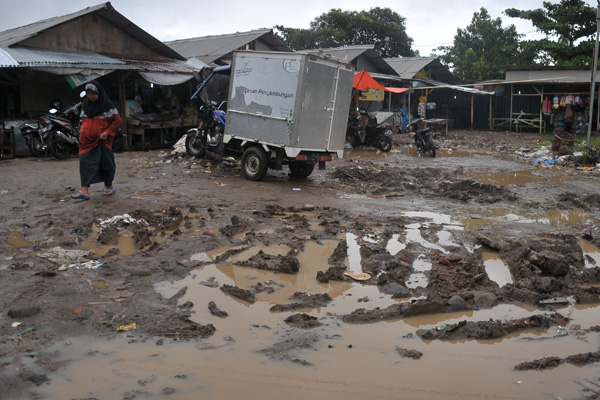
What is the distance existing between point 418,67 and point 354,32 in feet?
33.7

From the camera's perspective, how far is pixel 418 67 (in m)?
28.0

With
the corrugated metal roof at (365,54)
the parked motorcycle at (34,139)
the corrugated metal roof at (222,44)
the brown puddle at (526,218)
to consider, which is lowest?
the brown puddle at (526,218)

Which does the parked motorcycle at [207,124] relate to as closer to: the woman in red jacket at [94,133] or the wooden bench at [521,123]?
the woman in red jacket at [94,133]

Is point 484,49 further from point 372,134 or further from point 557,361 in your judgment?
point 557,361

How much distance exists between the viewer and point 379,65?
26.2 metres

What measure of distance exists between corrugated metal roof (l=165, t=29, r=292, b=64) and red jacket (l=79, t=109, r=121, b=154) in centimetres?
1243

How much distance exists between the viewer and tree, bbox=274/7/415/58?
35969mm

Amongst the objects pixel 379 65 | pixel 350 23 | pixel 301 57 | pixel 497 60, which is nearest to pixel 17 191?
pixel 301 57

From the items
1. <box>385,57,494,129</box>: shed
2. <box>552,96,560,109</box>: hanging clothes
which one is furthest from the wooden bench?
<box>385,57,494,129</box>: shed

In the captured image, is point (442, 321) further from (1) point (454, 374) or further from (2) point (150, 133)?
A: (2) point (150, 133)

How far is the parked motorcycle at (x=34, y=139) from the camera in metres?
12.3

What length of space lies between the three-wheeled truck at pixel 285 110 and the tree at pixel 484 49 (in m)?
28.7

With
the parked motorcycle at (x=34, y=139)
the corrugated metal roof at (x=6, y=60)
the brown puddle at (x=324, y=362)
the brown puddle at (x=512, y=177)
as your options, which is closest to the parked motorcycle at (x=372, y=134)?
the brown puddle at (x=512, y=177)

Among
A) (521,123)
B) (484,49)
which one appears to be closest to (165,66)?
(521,123)
